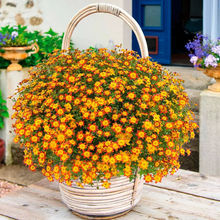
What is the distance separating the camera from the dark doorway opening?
25.9 feet

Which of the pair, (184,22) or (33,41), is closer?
(33,41)

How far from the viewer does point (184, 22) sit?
337 inches

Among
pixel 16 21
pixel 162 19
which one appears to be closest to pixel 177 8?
pixel 162 19

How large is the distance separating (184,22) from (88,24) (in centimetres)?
443

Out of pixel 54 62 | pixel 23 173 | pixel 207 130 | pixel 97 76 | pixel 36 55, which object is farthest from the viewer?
pixel 36 55

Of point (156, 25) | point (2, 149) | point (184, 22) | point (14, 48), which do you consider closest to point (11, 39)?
point (14, 48)

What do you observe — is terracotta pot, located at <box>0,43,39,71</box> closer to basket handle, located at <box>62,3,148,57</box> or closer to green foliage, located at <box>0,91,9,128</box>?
green foliage, located at <box>0,91,9,128</box>

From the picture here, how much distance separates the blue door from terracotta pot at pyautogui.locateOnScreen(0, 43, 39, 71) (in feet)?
4.63

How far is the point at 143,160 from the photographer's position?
135cm

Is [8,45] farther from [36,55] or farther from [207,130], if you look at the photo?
[207,130]

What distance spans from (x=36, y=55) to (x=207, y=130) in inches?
79.7

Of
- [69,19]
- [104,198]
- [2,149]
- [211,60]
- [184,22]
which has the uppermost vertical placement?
[184,22]

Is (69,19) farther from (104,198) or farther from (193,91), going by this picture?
(104,198)

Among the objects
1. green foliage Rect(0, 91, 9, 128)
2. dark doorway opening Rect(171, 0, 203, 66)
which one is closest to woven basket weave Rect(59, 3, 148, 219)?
green foliage Rect(0, 91, 9, 128)
